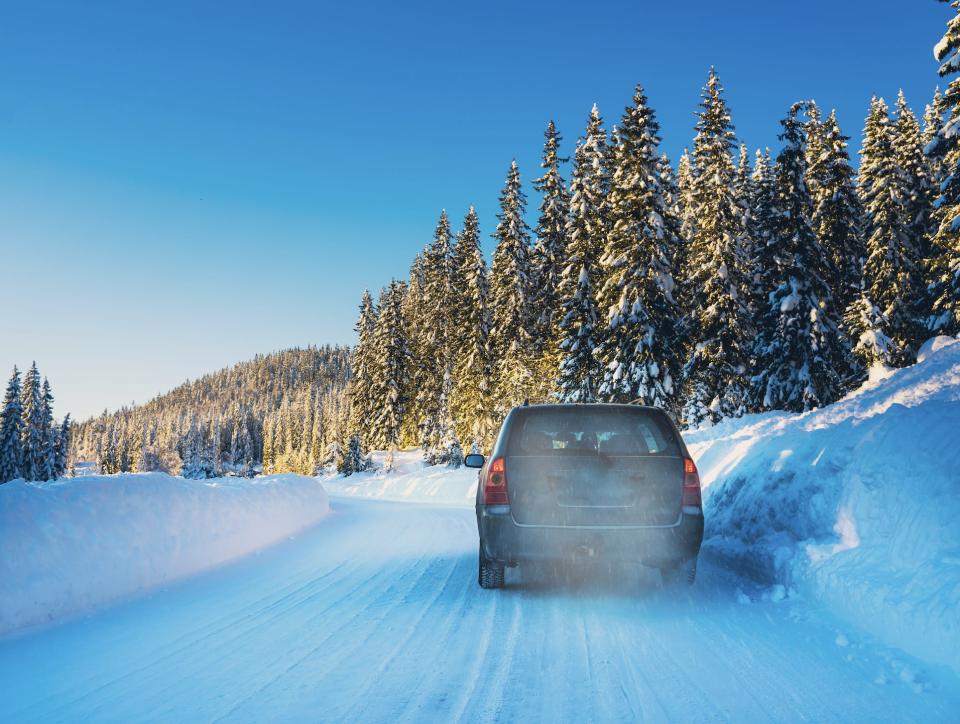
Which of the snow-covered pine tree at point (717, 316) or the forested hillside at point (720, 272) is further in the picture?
the snow-covered pine tree at point (717, 316)

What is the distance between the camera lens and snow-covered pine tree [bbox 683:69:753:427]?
88.2 feet

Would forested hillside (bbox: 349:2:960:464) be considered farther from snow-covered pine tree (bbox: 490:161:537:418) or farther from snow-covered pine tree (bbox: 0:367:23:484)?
snow-covered pine tree (bbox: 0:367:23:484)

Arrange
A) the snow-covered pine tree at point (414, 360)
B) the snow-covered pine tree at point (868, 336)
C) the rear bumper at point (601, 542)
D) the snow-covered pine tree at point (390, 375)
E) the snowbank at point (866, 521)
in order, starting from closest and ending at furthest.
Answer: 1. the snowbank at point (866, 521)
2. the rear bumper at point (601, 542)
3. the snow-covered pine tree at point (868, 336)
4. the snow-covered pine tree at point (390, 375)
5. the snow-covered pine tree at point (414, 360)

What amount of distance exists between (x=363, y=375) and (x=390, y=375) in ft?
18.4

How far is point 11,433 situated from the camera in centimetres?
5425

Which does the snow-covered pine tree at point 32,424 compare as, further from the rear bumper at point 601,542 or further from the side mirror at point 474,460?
the rear bumper at point 601,542

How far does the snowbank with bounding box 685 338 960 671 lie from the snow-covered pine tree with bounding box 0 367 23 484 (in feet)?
205

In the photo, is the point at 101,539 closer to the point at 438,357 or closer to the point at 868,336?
the point at 868,336

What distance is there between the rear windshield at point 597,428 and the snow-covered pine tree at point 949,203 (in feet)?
68.0

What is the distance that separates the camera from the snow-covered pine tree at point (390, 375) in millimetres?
51250

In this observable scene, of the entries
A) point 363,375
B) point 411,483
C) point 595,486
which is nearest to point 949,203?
point 595,486

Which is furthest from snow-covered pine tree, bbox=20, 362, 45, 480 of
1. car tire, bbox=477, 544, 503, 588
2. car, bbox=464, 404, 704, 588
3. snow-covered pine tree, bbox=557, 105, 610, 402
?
car, bbox=464, 404, 704, 588

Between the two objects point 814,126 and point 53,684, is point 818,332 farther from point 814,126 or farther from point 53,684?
point 53,684

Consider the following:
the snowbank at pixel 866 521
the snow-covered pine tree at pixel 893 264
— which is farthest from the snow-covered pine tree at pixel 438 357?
the snowbank at pixel 866 521
